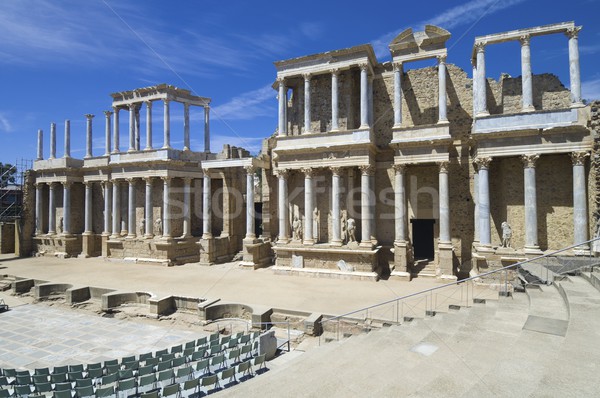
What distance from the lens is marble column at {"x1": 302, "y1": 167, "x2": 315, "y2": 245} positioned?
21.6 m

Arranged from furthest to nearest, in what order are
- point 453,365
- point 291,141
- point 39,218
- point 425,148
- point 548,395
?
point 39,218
point 291,141
point 425,148
point 453,365
point 548,395

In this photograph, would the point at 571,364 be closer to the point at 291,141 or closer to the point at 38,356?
the point at 38,356

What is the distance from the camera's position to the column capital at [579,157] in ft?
53.5

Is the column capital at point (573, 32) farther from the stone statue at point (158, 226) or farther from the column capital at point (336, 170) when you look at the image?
the stone statue at point (158, 226)

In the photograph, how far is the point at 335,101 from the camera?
21703 mm

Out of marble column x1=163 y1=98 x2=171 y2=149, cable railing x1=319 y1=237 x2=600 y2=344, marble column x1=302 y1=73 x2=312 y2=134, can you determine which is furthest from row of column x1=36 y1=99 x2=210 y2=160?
cable railing x1=319 y1=237 x2=600 y2=344

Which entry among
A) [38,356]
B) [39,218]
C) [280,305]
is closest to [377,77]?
[280,305]

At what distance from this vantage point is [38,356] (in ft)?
35.9

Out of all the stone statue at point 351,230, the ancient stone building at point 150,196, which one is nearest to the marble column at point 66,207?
the ancient stone building at point 150,196

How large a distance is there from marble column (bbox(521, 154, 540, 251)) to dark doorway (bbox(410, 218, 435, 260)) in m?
6.95

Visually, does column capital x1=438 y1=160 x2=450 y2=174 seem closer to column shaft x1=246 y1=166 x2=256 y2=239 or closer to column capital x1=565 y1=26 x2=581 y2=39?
column capital x1=565 y1=26 x2=581 y2=39

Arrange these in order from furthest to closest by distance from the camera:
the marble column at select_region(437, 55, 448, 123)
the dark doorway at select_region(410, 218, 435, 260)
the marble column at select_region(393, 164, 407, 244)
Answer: the dark doorway at select_region(410, 218, 435, 260) < the marble column at select_region(393, 164, 407, 244) < the marble column at select_region(437, 55, 448, 123)

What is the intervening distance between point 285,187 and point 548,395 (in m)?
18.6

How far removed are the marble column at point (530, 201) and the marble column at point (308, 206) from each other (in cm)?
1183
